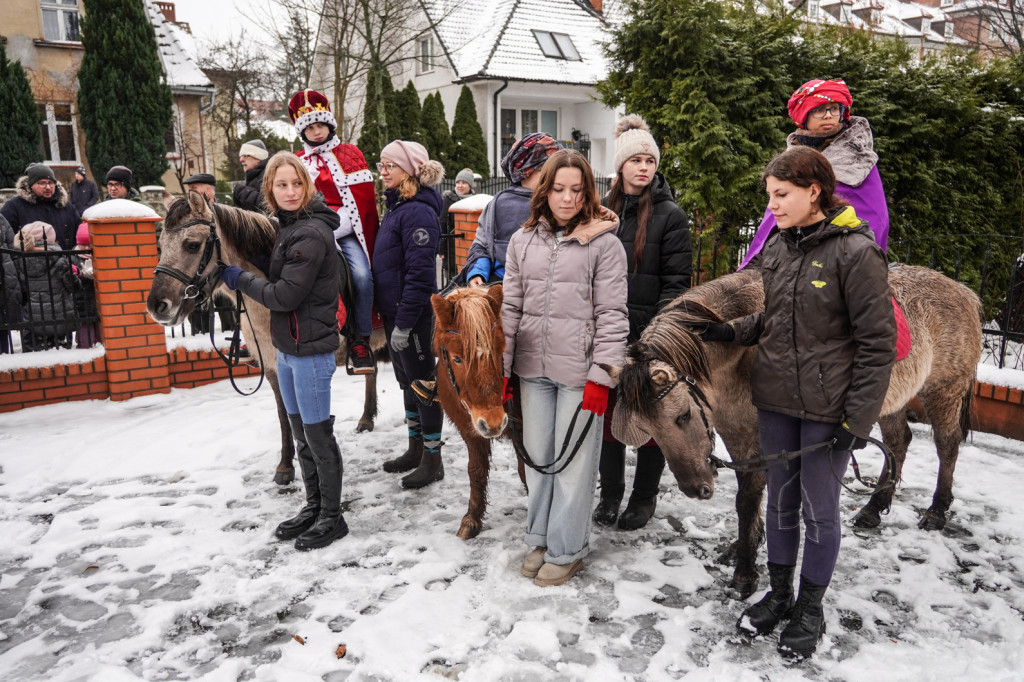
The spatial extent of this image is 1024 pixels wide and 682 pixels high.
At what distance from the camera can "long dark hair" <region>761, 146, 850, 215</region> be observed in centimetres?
263

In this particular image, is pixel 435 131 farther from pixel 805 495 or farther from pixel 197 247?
pixel 805 495

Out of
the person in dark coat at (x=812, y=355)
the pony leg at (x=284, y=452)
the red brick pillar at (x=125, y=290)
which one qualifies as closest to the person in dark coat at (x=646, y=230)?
the person in dark coat at (x=812, y=355)

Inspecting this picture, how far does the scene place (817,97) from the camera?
3.38 metres

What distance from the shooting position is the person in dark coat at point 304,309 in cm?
354

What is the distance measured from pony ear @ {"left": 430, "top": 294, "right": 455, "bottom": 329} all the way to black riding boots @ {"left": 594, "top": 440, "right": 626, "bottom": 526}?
148cm

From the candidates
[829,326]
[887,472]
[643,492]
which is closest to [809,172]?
[829,326]

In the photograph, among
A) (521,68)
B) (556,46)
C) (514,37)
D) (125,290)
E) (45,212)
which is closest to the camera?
(125,290)

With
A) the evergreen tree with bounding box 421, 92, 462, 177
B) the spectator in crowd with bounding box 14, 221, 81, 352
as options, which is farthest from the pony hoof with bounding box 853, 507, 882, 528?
the evergreen tree with bounding box 421, 92, 462, 177

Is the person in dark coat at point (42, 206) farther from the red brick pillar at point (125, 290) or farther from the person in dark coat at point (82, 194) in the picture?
the red brick pillar at point (125, 290)

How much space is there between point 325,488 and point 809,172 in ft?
10.2

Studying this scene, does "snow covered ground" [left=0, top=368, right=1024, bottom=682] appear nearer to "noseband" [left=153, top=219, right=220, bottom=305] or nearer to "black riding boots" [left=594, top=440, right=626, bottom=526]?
"black riding boots" [left=594, top=440, right=626, bottom=526]

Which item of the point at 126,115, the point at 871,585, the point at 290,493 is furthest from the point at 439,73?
the point at 871,585

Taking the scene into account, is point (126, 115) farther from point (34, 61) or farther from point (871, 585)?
point (871, 585)

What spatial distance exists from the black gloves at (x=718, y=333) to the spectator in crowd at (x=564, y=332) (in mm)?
353
